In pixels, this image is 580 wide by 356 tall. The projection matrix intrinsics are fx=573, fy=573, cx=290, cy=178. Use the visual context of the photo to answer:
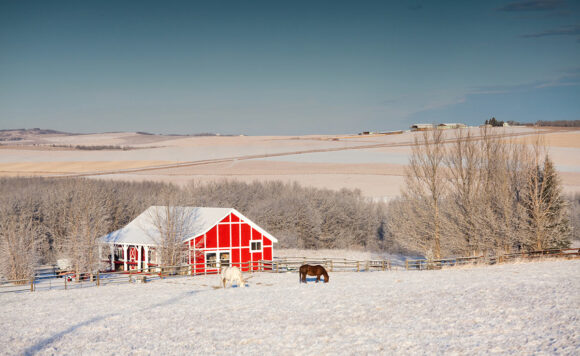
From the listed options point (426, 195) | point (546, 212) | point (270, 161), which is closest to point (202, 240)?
point (426, 195)

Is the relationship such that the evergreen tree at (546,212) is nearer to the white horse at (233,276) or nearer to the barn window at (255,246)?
the barn window at (255,246)

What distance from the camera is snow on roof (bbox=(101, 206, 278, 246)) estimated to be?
41781 mm

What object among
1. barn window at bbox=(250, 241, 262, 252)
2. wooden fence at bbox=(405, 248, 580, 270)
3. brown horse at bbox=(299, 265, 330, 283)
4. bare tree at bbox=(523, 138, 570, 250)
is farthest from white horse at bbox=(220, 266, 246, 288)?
bare tree at bbox=(523, 138, 570, 250)

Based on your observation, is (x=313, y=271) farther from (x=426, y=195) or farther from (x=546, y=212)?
(x=546, y=212)

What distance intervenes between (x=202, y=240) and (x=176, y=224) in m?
2.20

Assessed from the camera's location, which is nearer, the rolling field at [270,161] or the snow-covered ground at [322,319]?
the snow-covered ground at [322,319]

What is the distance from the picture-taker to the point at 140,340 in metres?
17.1

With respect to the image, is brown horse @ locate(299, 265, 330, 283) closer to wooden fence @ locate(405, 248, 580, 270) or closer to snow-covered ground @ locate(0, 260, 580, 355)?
snow-covered ground @ locate(0, 260, 580, 355)

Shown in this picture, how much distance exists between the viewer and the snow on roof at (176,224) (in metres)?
→ 41.8

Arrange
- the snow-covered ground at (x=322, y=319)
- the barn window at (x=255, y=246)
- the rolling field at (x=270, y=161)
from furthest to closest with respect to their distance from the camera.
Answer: the rolling field at (x=270, y=161) < the barn window at (x=255, y=246) < the snow-covered ground at (x=322, y=319)

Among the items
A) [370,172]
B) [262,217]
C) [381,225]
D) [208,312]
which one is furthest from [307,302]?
[370,172]

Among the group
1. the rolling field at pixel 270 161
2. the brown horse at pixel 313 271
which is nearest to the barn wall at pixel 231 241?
the brown horse at pixel 313 271

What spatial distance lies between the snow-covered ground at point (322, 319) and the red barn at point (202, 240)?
1349 centimetres

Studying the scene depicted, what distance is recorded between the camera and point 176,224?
41312 millimetres
